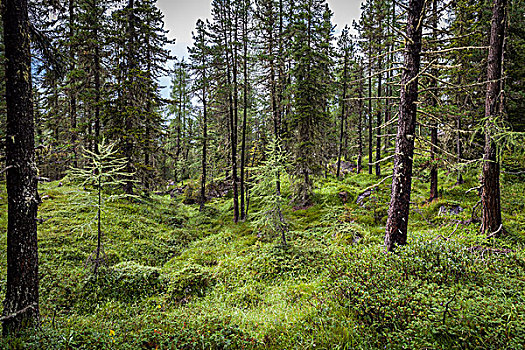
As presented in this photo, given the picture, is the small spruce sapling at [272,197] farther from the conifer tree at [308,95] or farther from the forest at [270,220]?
the conifer tree at [308,95]

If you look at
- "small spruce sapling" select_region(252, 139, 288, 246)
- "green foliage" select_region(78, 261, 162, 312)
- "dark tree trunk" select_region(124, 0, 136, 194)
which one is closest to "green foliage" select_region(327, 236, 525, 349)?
"small spruce sapling" select_region(252, 139, 288, 246)

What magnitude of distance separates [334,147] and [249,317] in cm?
4066

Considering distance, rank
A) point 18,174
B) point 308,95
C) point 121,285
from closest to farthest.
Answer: point 18,174, point 121,285, point 308,95

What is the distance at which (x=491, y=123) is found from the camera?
24.7 feet

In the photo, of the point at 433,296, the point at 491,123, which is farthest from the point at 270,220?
the point at 491,123

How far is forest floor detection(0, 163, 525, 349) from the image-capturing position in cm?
411

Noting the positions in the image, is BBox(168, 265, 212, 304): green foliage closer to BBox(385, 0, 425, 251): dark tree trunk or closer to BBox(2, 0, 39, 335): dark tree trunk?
BBox(2, 0, 39, 335): dark tree trunk

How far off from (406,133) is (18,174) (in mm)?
9708

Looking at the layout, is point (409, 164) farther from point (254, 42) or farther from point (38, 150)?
point (254, 42)

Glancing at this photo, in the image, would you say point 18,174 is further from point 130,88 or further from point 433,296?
point 130,88

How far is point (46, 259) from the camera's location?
955cm

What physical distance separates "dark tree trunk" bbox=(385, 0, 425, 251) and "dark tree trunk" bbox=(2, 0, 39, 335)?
9187mm

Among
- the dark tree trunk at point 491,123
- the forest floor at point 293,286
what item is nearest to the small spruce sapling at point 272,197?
the forest floor at point 293,286

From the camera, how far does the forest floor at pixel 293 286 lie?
4113 millimetres
